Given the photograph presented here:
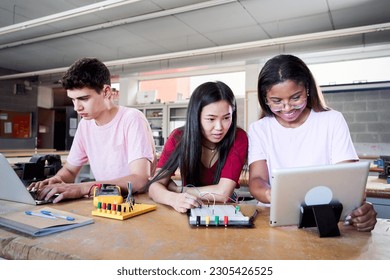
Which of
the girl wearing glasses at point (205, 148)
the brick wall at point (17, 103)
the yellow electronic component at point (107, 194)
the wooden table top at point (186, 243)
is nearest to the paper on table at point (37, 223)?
Answer: the wooden table top at point (186, 243)

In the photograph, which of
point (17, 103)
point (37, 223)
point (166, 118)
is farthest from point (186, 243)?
point (17, 103)

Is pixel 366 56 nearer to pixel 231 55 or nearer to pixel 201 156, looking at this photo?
pixel 231 55

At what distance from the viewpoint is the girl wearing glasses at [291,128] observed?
1159 mm

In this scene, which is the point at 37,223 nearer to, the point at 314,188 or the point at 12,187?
the point at 12,187

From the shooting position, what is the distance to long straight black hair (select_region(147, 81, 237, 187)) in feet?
4.10

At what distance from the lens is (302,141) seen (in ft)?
4.11

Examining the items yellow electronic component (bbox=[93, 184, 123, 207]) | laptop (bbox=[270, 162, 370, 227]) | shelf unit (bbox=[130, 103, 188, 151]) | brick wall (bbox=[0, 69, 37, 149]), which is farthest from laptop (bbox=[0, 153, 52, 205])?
brick wall (bbox=[0, 69, 37, 149])

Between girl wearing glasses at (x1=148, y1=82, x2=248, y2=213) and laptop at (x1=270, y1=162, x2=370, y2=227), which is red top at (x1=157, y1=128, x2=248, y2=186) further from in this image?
laptop at (x1=270, y1=162, x2=370, y2=227)

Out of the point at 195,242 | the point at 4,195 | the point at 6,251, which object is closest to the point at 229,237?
the point at 195,242

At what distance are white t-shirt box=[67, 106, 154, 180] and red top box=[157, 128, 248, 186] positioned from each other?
0.34 feet

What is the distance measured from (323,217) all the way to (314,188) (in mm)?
75

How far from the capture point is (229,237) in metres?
0.72

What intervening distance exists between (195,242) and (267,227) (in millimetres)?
238
